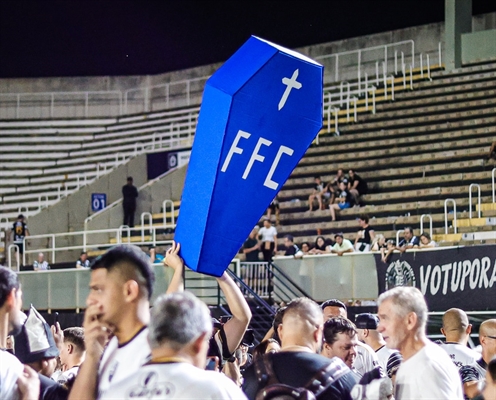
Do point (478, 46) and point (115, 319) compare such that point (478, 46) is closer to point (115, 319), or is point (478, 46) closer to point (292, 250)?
point (292, 250)

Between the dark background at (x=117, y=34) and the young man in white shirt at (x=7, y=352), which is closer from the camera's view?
the young man in white shirt at (x=7, y=352)

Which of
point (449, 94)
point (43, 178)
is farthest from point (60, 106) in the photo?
point (449, 94)

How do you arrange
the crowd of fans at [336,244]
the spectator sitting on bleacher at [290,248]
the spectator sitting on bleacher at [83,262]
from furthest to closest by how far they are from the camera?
the spectator sitting on bleacher at [83,262] < the spectator sitting on bleacher at [290,248] < the crowd of fans at [336,244]

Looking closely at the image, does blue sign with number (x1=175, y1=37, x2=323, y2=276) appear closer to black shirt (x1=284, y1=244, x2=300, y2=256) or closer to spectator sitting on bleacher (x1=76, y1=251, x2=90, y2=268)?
black shirt (x1=284, y1=244, x2=300, y2=256)

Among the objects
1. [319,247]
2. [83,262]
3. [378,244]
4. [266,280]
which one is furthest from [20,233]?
[378,244]

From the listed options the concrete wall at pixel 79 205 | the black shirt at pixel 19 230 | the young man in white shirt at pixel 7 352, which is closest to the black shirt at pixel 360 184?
the concrete wall at pixel 79 205

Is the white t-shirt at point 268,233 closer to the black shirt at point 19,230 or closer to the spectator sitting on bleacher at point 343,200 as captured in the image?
the spectator sitting on bleacher at point 343,200

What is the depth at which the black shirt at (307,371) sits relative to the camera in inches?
175

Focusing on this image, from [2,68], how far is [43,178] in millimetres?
6622

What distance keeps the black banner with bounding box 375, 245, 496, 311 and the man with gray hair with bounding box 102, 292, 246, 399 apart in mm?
11958

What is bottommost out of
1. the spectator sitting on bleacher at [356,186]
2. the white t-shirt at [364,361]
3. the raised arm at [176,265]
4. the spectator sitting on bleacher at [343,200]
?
the white t-shirt at [364,361]

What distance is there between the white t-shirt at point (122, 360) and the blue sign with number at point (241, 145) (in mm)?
1266

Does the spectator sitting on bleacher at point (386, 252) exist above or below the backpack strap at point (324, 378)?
above

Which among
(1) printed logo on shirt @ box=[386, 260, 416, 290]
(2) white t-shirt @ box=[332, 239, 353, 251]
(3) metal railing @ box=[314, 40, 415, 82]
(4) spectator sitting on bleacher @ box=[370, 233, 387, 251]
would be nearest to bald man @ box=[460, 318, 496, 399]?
(1) printed logo on shirt @ box=[386, 260, 416, 290]
